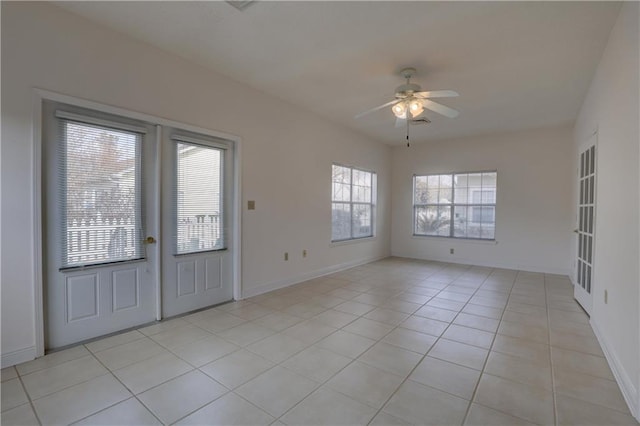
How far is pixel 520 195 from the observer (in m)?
5.98

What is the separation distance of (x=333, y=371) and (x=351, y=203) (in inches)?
167

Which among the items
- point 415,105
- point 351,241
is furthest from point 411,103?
point 351,241

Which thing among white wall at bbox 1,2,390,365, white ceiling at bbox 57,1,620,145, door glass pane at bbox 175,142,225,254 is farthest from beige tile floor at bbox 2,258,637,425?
white ceiling at bbox 57,1,620,145

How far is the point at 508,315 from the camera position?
138 inches

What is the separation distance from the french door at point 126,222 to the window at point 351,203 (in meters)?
2.42

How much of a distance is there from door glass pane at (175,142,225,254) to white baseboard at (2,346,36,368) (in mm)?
1380

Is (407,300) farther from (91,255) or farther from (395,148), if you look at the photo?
(395,148)

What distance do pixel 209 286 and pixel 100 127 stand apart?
6.63 ft

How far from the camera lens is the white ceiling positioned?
2.44 m

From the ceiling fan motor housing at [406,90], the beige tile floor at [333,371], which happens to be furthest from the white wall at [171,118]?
the ceiling fan motor housing at [406,90]

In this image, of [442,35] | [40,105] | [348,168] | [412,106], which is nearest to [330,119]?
[348,168]

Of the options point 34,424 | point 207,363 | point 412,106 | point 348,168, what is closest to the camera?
point 34,424

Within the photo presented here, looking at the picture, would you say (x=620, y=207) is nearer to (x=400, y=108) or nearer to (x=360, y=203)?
(x=400, y=108)

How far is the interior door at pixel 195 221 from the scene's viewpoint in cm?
333
